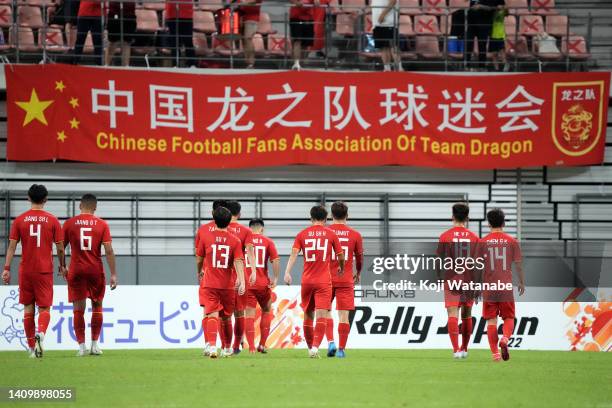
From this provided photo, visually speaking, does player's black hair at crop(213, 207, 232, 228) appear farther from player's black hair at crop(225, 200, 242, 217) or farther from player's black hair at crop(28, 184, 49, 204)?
player's black hair at crop(28, 184, 49, 204)

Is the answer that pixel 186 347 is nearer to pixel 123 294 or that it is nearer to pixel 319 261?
pixel 123 294

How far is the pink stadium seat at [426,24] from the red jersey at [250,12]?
10.5 feet

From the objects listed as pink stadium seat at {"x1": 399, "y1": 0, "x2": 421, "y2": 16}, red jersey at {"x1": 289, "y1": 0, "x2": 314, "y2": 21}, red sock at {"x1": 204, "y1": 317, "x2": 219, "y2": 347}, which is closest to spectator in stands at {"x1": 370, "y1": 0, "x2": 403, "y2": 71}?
pink stadium seat at {"x1": 399, "y1": 0, "x2": 421, "y2": 16}

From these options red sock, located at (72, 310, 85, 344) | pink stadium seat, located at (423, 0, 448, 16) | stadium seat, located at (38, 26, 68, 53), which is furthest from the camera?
pink stadium seat, located at (423, 0, 448, 16)

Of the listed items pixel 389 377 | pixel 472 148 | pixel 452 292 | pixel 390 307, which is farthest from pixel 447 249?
pixel 472 148

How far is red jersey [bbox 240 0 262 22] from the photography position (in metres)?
20.3

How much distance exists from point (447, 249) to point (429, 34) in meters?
7.67

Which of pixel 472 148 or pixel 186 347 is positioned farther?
pixel 472 148

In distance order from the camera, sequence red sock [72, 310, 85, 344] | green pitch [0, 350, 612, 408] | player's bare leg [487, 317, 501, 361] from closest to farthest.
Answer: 1. green pitch [0, 350, 612, 408]
2. player's bare leg [487, 317, 501, 361]
3. red sock [72, 310, 85, 344]

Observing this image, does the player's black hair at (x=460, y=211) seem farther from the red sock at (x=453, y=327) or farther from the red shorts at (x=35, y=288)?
the red shorts at (x=35, y=288)

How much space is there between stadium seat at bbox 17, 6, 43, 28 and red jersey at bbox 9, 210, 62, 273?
23.9ft

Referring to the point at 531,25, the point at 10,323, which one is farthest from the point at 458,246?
the point at 531,25

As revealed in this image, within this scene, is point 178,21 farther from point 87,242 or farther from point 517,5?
point 87,242

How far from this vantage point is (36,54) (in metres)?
19.7
